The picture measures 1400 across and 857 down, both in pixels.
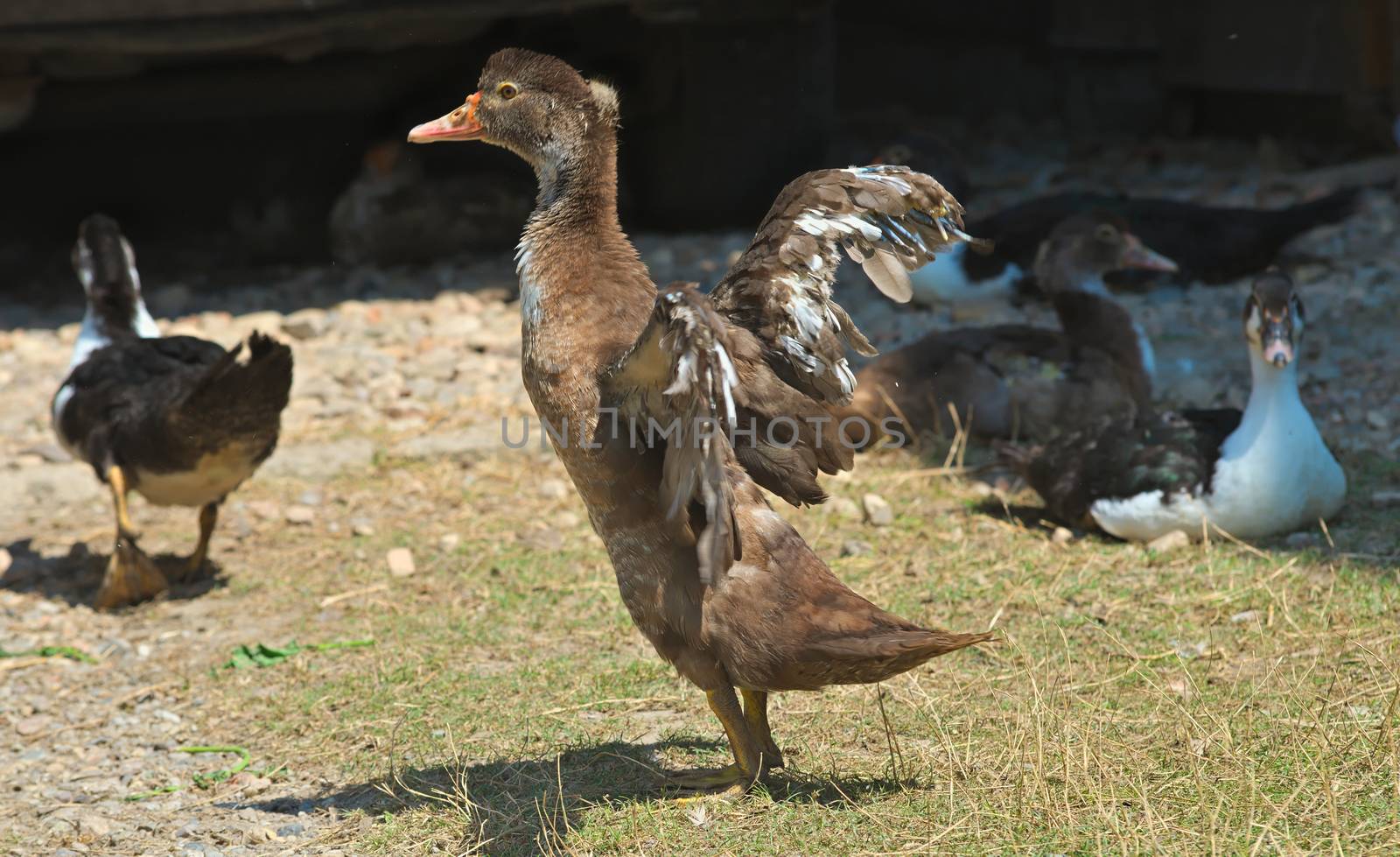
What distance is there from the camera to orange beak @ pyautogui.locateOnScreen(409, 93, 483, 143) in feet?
13.1

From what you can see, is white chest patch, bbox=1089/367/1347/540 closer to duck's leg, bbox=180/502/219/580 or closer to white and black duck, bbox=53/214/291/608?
white and black duck, bbox=53/214/291/608

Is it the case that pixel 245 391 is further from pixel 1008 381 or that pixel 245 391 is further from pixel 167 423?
pixel 1008 381

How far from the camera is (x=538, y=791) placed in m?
3.70

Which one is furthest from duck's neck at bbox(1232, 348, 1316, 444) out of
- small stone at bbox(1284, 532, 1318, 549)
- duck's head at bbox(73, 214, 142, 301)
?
duck's head at bbox(73, 214, 142, 301)

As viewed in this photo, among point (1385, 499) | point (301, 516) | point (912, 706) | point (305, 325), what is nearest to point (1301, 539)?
point (1385, 499)

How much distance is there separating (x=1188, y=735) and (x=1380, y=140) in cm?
737

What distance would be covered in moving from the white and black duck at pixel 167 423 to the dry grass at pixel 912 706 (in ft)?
1.38

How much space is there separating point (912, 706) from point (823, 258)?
4.43 feet

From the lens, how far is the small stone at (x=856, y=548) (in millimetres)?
5320

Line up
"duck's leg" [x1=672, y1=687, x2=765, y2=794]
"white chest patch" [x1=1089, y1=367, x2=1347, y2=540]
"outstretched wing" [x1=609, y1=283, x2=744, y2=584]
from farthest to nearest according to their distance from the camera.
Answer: "white chest patch" [x1=1089, y1=367, x2=1347, y2=540] → "duck's leg" [x1=672, y1=687, x2=765, y2=794] → "outstretched wing" [x1=609, y1=283, x2=744, y2=584]

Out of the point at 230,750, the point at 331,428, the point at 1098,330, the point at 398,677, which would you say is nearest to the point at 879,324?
the point at 1098,330

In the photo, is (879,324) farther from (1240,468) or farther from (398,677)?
(398,677)

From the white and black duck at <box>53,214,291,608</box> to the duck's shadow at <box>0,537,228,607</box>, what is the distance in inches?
3.1

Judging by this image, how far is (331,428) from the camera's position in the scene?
23.0 ft
